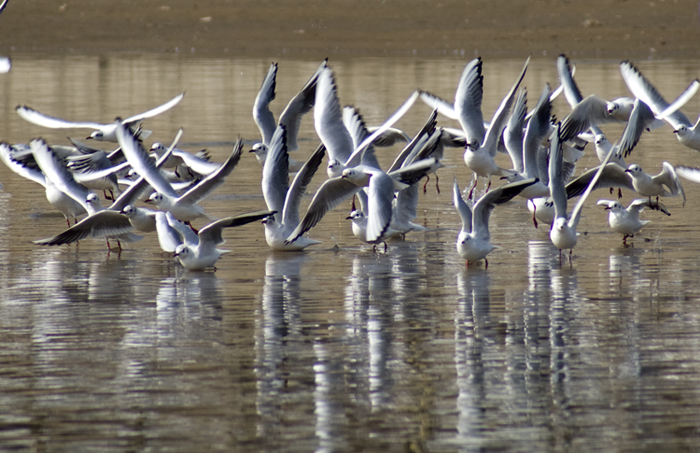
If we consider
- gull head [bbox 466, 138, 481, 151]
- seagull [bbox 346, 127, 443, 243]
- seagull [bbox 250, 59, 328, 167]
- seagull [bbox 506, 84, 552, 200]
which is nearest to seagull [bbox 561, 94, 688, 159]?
seagull [bbox 506, 84, 552, 200]

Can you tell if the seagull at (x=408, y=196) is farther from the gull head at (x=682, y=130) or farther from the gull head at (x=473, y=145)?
the gull head at (x=682, y=130)

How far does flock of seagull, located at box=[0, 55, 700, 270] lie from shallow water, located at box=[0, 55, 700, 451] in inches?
11.9

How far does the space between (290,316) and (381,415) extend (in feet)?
8.63

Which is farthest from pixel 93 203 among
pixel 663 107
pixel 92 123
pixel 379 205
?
pixel 663 107

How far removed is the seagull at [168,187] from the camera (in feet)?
41.1

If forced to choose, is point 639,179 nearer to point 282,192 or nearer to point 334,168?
point 334,168

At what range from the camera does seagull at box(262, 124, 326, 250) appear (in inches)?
488

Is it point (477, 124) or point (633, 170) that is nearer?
point (633, 170)

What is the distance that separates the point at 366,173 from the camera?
40.0 feet

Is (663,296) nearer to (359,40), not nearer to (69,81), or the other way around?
(69,81)

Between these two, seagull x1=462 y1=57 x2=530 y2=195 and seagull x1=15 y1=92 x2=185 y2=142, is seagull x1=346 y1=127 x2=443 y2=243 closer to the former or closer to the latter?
seagull x1=462 y1=57 x2=530 y2=195

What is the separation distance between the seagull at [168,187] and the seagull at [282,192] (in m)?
0.41

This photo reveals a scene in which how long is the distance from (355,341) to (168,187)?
4.79 metres

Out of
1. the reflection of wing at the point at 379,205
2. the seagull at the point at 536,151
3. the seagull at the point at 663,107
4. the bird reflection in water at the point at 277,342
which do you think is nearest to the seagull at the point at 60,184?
the bird reflection in water at the point at 277,342
